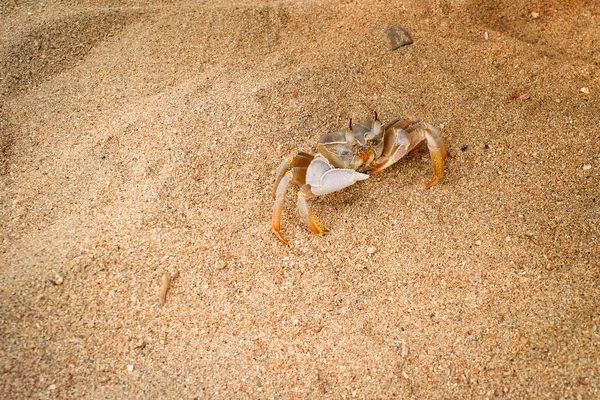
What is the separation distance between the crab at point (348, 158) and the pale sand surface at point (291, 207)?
167 millimetres

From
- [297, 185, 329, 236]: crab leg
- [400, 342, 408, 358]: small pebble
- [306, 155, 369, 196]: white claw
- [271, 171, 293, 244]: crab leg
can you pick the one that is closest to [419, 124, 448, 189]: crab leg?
[306, 155, 369, 196]: white claw

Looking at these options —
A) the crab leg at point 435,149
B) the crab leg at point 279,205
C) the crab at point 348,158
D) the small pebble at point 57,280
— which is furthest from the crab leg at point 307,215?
the small pebble at point 57,280

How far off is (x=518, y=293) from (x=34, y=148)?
346 centimetres

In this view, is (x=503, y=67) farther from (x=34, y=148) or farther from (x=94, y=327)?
(x=34, y=148)

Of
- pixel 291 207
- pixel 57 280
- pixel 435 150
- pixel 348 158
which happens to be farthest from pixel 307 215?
pixel 57 280

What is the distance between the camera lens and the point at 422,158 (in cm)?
327

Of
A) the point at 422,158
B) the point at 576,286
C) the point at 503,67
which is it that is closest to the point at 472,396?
the point at 576,286

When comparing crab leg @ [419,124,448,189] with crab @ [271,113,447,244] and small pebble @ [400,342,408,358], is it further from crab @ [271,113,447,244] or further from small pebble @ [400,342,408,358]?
small pebble @ [400,342,408,358]

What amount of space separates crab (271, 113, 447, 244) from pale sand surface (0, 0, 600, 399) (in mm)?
167

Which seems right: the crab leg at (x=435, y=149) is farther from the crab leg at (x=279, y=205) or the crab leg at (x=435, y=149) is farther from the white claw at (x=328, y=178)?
the crab leg at (x=279, y=205)

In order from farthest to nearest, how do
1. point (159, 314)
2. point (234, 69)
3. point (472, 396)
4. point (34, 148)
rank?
point (234, 69), point (34, 148), point (159, 314), point (472, 396)

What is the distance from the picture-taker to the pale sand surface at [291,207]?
237 cm

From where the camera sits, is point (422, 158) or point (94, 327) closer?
point (94, 327)

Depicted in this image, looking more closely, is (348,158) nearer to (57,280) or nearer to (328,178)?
(328,178)
